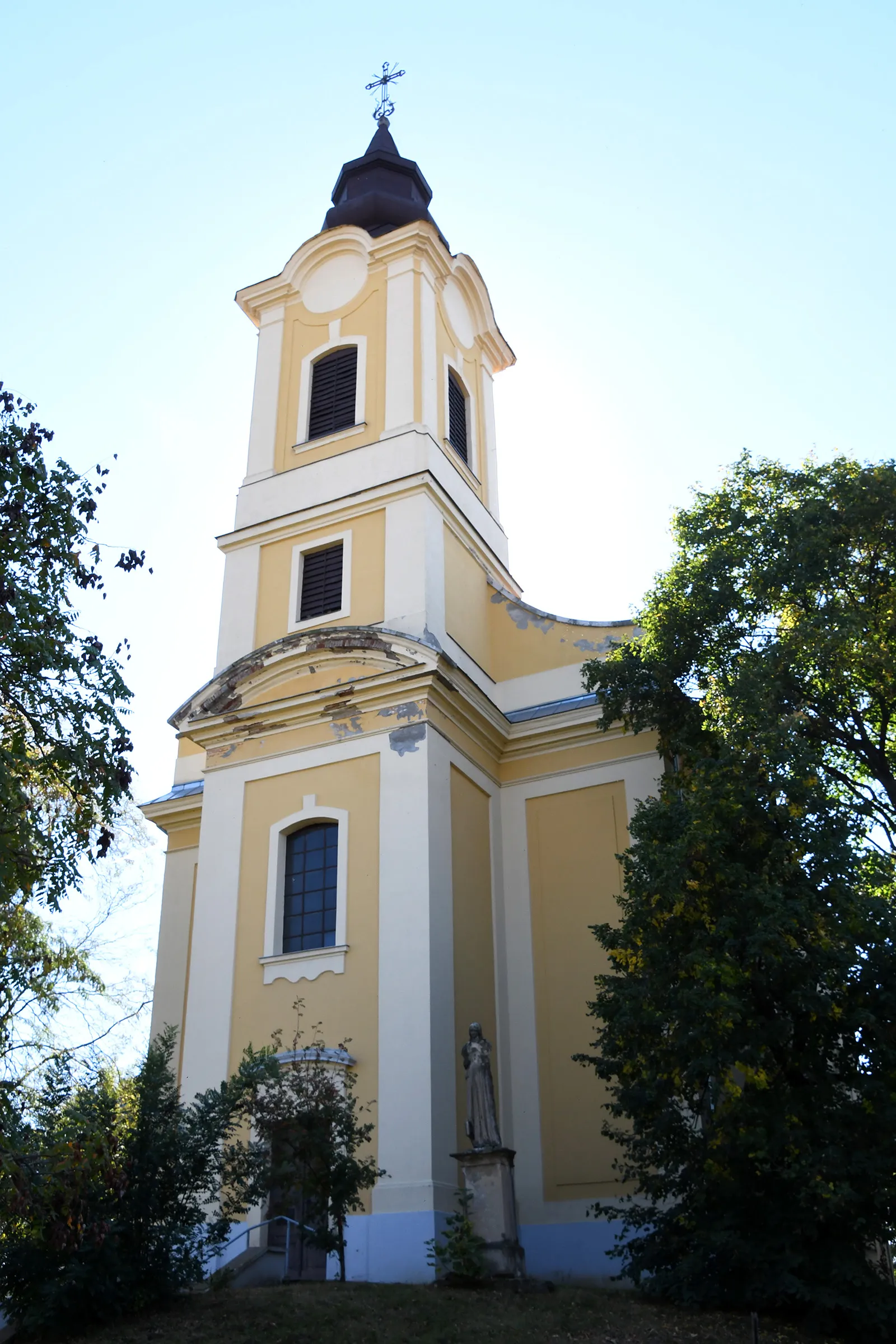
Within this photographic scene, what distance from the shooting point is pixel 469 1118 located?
1362cm

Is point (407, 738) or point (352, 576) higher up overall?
point (352, 576)

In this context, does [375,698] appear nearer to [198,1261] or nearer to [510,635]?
[510,635]

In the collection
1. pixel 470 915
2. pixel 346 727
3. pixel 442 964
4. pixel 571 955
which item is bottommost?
pixel 442 964

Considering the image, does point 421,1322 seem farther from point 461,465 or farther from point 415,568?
point 461,465

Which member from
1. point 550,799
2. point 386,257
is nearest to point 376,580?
point 550,799

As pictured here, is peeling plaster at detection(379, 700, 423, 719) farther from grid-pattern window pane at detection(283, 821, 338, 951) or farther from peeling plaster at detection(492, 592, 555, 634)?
peeling plaster at detection(492, 592, 555, 634)

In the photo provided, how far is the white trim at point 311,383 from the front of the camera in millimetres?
20984

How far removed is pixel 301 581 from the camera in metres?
19.8

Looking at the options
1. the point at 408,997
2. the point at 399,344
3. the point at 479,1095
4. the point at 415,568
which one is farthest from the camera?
the point at 399,344

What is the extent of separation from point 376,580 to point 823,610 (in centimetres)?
751

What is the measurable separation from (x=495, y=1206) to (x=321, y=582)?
10149 mm

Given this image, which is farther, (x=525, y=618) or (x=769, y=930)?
(x=525, y=618)

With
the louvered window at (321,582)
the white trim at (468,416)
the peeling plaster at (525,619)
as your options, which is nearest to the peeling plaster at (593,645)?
the peeling plaster at (525,619)

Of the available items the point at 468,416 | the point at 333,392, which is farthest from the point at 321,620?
the point at 468,416
